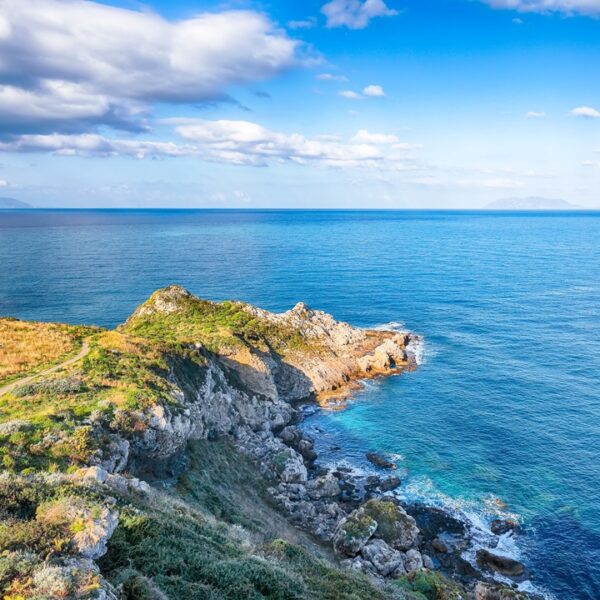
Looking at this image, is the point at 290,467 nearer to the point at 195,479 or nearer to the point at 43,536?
the point at 195,479

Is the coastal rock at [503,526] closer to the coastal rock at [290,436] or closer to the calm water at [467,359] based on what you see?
the calm water at [467,359]

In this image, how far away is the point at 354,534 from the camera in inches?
1642

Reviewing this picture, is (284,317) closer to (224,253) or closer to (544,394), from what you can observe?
(544,394)

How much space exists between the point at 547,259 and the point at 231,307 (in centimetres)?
14504

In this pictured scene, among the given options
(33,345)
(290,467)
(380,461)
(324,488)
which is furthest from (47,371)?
(380,461)

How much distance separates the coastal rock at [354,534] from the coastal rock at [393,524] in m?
1.00

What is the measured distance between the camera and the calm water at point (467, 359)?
1930 inches

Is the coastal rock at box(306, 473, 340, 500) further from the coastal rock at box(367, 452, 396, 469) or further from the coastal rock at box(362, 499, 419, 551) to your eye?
the coastal rock at box(367, 452, 396, 469)

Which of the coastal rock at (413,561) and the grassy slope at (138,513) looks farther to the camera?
the coastal rock at (413,561)

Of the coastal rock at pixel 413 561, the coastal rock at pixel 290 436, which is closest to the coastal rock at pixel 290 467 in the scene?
the coastal rock at pixel 290 436

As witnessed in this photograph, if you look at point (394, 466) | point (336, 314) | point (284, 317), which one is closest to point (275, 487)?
point (394, 466)

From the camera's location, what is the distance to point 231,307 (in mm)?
88750

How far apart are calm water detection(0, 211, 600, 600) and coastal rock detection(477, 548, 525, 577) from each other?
1.63 metres

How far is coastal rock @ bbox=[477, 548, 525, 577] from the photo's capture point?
41.1 m
